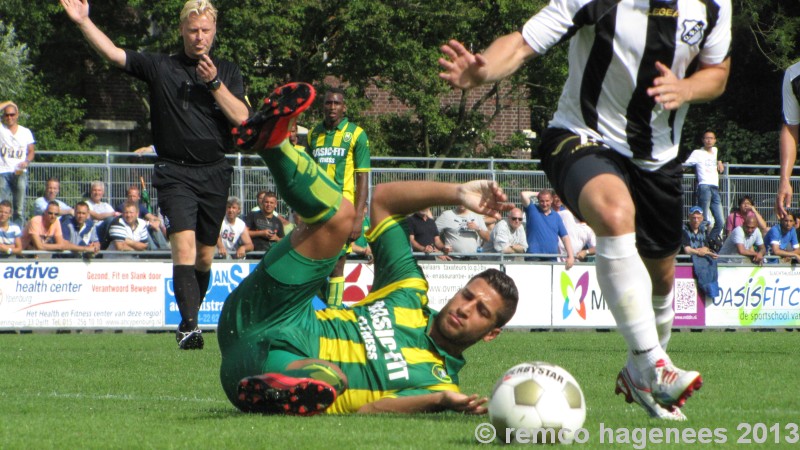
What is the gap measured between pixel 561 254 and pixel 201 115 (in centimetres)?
955

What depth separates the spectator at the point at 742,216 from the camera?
20.4 metres

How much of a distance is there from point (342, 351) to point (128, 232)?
12.2 meters

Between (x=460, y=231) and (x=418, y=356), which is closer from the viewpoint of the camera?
(x=418, y=356)

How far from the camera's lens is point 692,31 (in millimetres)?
5840

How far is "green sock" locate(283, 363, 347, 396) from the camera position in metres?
4.96

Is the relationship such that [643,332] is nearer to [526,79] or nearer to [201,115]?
[201,115]

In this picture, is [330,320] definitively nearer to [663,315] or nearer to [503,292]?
[503,292]

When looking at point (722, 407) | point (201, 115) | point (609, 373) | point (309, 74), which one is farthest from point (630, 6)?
point (309, 74)

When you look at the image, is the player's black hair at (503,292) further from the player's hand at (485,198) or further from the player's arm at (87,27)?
the player's arm at (87,27)

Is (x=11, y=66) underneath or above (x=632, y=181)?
above

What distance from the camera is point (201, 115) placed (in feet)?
32.2

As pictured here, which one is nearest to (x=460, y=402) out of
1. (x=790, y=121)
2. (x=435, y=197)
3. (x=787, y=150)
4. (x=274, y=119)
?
(x=435, y=197)

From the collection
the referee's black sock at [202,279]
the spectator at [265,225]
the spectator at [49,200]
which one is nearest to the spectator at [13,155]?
the spectator at [49,200]

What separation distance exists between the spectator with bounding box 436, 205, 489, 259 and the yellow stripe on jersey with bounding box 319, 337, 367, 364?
12.8 m
